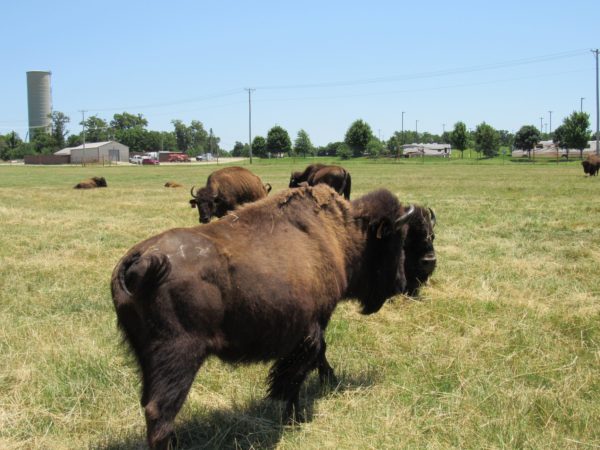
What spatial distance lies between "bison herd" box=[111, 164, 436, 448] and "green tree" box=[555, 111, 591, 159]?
278 feet

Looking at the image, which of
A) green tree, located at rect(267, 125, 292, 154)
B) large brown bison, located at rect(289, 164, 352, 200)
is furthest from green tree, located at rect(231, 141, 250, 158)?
large brown bison, located at rect(289, 164, 352, 200)

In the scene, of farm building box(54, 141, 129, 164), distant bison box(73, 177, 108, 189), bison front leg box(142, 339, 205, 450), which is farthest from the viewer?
farm building box(54, 141, 129, 164)

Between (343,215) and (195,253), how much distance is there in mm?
1694

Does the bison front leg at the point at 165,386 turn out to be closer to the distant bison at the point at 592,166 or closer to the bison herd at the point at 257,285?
the bison herd at the point at 257,285

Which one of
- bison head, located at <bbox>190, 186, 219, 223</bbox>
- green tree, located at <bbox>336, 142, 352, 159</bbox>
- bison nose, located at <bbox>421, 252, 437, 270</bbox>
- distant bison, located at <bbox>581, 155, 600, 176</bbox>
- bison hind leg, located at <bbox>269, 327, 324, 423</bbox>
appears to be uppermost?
green tree, located at <bbox>336, 142, 352, 159</bbox>

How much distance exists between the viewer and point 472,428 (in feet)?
14.3

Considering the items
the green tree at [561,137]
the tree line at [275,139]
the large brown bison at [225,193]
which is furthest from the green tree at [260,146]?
the large brown bison at [225,193]

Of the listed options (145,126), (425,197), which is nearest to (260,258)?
(425,197)

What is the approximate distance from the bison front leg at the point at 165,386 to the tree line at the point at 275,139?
8736cm

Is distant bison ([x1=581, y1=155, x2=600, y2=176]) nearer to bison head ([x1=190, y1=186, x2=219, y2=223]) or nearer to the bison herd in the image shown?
bison head ([x1=190, y1=186, x2=219, y2=223])

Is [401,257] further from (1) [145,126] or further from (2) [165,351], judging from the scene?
(1) [145,126]

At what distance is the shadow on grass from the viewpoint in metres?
4.33

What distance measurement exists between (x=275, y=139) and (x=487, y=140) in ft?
125

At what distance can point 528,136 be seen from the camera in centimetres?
9462
